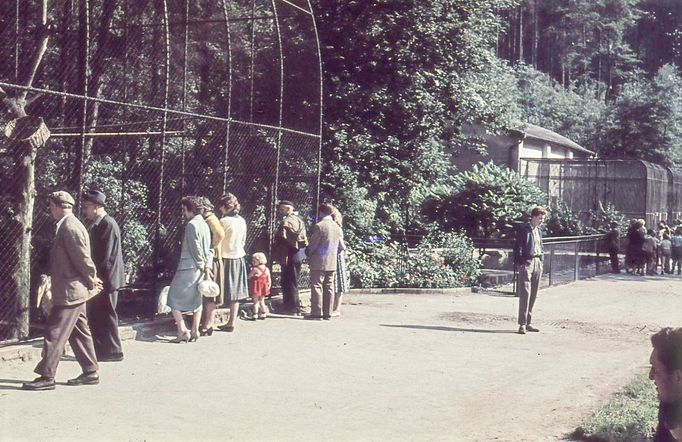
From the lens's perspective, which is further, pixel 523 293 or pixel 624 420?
pixel 523 293

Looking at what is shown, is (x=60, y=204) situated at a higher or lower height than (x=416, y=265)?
higher

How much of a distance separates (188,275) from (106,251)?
172 centimetres

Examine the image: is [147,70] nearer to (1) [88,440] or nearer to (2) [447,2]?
(2) [447,2]

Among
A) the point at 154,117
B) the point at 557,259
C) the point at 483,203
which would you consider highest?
the point at 154,117

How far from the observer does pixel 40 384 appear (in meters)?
8.34

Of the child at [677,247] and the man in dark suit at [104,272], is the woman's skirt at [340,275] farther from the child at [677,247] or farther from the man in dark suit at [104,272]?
the child at [677,247]

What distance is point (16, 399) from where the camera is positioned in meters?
8.04

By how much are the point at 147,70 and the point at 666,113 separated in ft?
119

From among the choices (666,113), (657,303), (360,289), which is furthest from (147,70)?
(666,113)

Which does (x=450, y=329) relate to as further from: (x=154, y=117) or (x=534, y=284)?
(x=154, y=117)

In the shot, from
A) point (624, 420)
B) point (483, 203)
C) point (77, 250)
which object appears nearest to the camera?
point (624, 420)

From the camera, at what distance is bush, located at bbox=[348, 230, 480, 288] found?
63.0 ft

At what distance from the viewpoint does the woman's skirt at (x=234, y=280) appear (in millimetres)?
12383

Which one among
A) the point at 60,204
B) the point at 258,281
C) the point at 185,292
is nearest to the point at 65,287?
the point at 60,204
